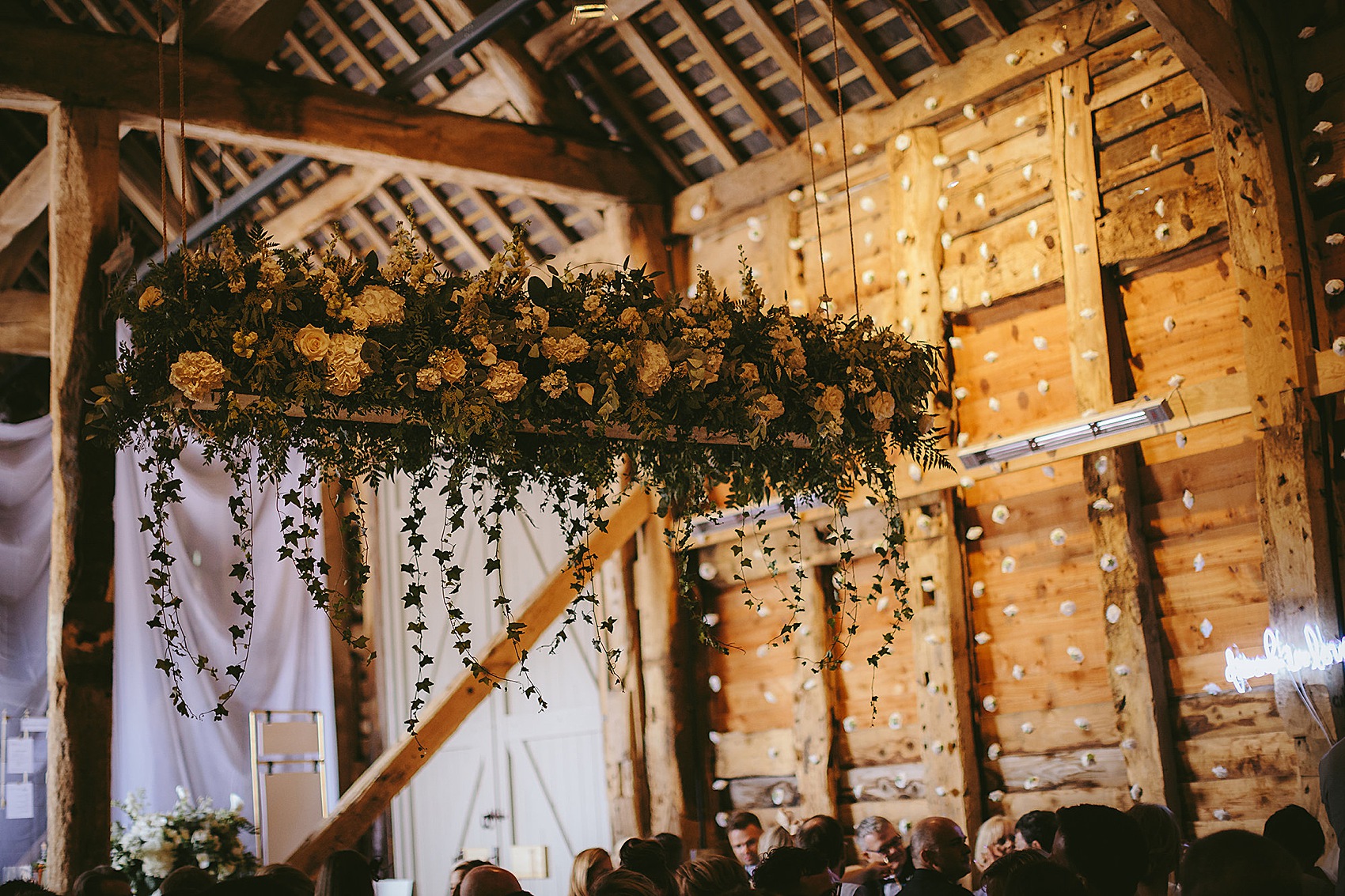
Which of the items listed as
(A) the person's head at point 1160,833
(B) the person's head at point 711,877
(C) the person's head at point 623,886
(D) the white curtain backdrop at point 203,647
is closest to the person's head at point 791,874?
(B) the person's head at point 711,877

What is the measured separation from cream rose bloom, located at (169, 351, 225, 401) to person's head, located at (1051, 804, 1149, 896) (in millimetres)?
2180

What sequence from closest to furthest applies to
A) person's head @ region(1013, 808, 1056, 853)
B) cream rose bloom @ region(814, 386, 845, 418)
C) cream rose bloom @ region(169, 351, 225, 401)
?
cream rose bloom @ region(169, 351, 225, 401)
cream rose bloom @ region(814, 386, 845, 418)
person's head @ region(1013, 808, 1056, 853)

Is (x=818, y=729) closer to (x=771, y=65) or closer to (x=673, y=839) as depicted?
(x=673, y=839)

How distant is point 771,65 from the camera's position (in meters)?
7.28

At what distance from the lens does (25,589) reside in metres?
8.58

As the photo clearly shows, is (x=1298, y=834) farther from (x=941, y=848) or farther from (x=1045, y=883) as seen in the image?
(x=1045, y=883)

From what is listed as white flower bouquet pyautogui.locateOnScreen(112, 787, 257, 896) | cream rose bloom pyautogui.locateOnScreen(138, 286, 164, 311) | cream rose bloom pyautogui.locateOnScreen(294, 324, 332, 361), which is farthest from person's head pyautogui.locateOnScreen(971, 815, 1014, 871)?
white flower bouquet pyautogui.locateOnScreen(112, 787, 257, 896)

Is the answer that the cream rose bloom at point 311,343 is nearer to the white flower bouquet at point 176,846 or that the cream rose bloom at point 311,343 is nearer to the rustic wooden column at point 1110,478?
the rustic wooden column at point 1110,478

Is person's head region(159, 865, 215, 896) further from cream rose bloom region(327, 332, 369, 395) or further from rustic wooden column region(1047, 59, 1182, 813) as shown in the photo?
rustic wooden column region(1047, 59, 1182, 813)

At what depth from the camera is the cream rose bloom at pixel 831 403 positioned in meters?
4.00

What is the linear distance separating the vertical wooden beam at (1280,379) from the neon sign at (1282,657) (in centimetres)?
4

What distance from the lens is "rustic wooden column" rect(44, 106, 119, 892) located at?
17.3 ft

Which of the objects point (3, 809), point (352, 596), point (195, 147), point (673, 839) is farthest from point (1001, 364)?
point (3, 809)

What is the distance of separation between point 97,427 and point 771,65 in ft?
16.2
